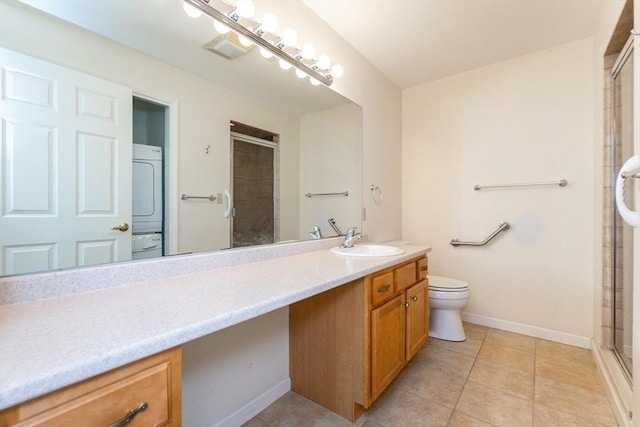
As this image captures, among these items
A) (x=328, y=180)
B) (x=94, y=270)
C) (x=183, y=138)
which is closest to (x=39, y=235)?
(x=94, y=270)

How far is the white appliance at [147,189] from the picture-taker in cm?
103

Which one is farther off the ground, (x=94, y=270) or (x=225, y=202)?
(x=225, y=202)

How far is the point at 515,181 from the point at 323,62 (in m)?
1.78

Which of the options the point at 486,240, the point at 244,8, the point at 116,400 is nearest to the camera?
the point at 116,400

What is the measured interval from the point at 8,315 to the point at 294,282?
0.73 m

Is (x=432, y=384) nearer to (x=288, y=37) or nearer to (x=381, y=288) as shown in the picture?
(x=381, y=288)

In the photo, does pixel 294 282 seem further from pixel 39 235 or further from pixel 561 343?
pixel 561 343

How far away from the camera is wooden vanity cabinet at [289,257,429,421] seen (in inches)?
50.3

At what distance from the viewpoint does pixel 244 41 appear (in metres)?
1.37

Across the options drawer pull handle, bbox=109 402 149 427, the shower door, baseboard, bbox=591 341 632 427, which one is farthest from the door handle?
A: drawer pull handle, bbox=109 402 149 427

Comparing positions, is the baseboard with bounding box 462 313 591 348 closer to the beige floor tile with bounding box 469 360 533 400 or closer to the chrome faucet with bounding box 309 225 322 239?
the beige floor tile with bounding box 469 360 533 400

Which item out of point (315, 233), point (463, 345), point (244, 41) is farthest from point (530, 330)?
point (244, 41)

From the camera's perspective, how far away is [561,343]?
2.10 metres

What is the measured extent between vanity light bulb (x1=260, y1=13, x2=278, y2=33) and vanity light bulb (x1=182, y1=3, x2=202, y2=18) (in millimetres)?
307
